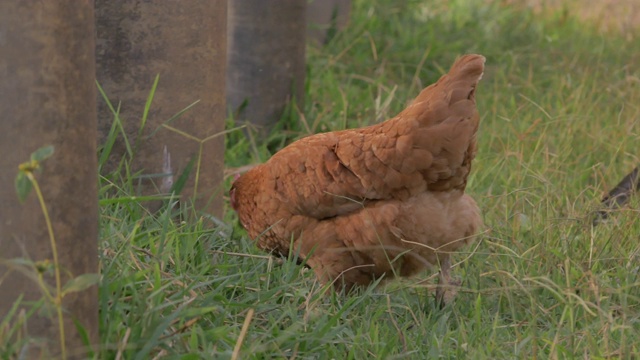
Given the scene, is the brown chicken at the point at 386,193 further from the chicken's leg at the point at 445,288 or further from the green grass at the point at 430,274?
the green grass at the point at 430,274

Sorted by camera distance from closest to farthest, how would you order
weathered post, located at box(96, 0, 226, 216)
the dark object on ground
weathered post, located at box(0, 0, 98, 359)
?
weathered post, located at box(0, 0, 98, 359) → weathered post, located at box(96, 0, 226, 216) → the dark object on ground

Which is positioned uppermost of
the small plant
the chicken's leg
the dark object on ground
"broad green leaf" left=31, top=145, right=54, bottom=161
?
"broad green leaf" left=31, top=145, right=54, bottom=161

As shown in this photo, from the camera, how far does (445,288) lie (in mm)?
3500

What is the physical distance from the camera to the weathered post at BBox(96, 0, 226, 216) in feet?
12.0

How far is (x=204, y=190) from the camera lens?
3936mm

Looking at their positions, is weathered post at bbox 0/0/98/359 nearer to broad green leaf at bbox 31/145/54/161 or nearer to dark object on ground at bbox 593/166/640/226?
broad green leaf at bbox 31/145/54/161

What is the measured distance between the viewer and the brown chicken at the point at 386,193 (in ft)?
11.0

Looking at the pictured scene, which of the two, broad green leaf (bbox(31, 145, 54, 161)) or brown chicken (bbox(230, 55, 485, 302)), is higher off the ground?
broad green leaf (bbox(31, 145, 54, 161))

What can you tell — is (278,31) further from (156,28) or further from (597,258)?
(597,258)

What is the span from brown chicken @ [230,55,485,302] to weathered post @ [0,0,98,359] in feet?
3.85

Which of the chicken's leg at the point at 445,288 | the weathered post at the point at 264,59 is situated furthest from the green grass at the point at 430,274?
the weathered post at the point at 264,59

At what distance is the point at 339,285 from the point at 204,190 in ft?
2.29

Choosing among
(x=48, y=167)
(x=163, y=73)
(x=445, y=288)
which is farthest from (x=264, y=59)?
(x=48, y=167)

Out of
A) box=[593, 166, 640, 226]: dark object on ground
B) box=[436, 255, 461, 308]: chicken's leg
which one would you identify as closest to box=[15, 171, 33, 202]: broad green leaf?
box=[436, 255, 461, 308]: chicken's leg
